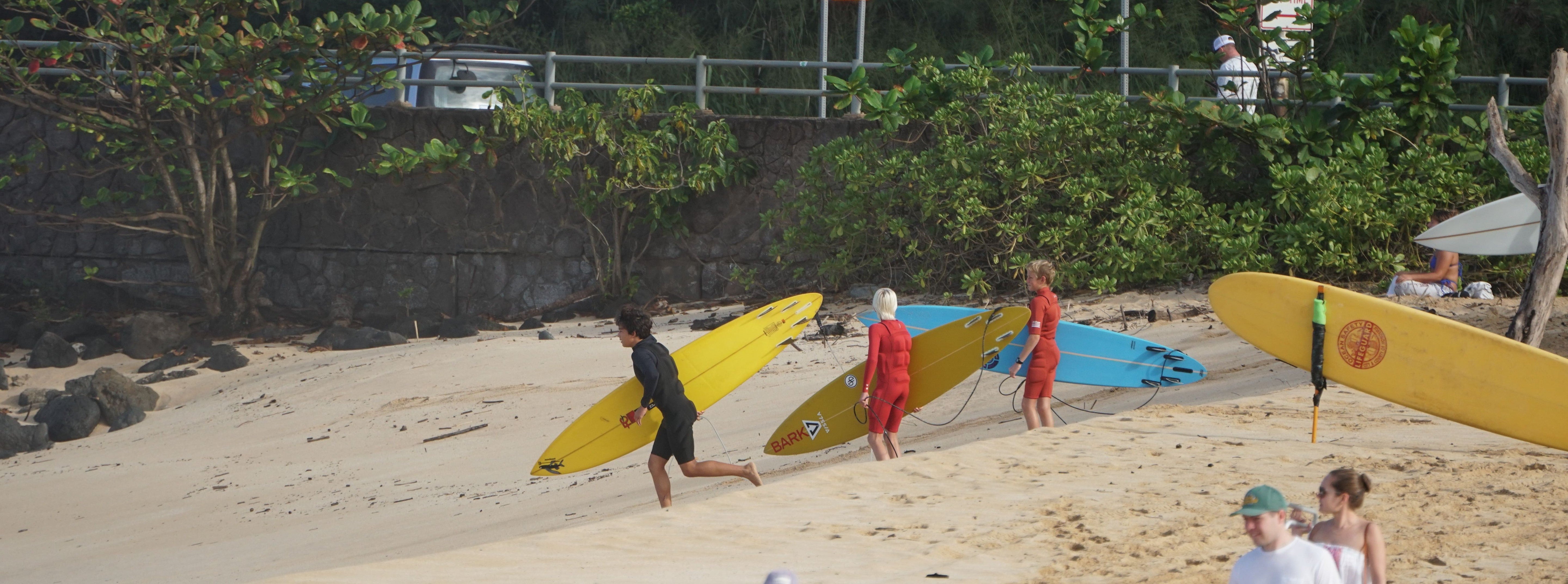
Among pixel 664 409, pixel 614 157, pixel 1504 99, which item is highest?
pixel 1504 99

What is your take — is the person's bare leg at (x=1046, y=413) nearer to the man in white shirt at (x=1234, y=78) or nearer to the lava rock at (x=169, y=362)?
the man in white shirt at (x=1234, y=78)

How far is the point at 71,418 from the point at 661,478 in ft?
22.1

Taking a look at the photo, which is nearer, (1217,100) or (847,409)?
(847,409)

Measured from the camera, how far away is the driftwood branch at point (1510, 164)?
713 centimetres

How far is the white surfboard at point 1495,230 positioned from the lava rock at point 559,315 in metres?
8.30

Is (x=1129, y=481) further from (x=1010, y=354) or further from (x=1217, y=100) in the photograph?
(x=1217, y=100)

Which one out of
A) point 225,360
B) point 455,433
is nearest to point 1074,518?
point 455,433

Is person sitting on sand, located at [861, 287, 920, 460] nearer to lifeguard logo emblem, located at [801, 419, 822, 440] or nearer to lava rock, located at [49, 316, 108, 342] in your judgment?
lifeguard logo emblem, located at [801, 419, 822, 440]

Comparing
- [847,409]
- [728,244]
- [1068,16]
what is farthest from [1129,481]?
[1068,16]

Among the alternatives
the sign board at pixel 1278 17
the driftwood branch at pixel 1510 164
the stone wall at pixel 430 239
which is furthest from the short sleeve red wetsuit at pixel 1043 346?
the stone wall at pixel 430 239

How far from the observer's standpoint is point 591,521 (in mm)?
5660

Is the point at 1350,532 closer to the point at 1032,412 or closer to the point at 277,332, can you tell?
the point at 1032,412

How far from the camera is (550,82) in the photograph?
13.2 metres

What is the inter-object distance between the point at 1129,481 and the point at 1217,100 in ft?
22.4
